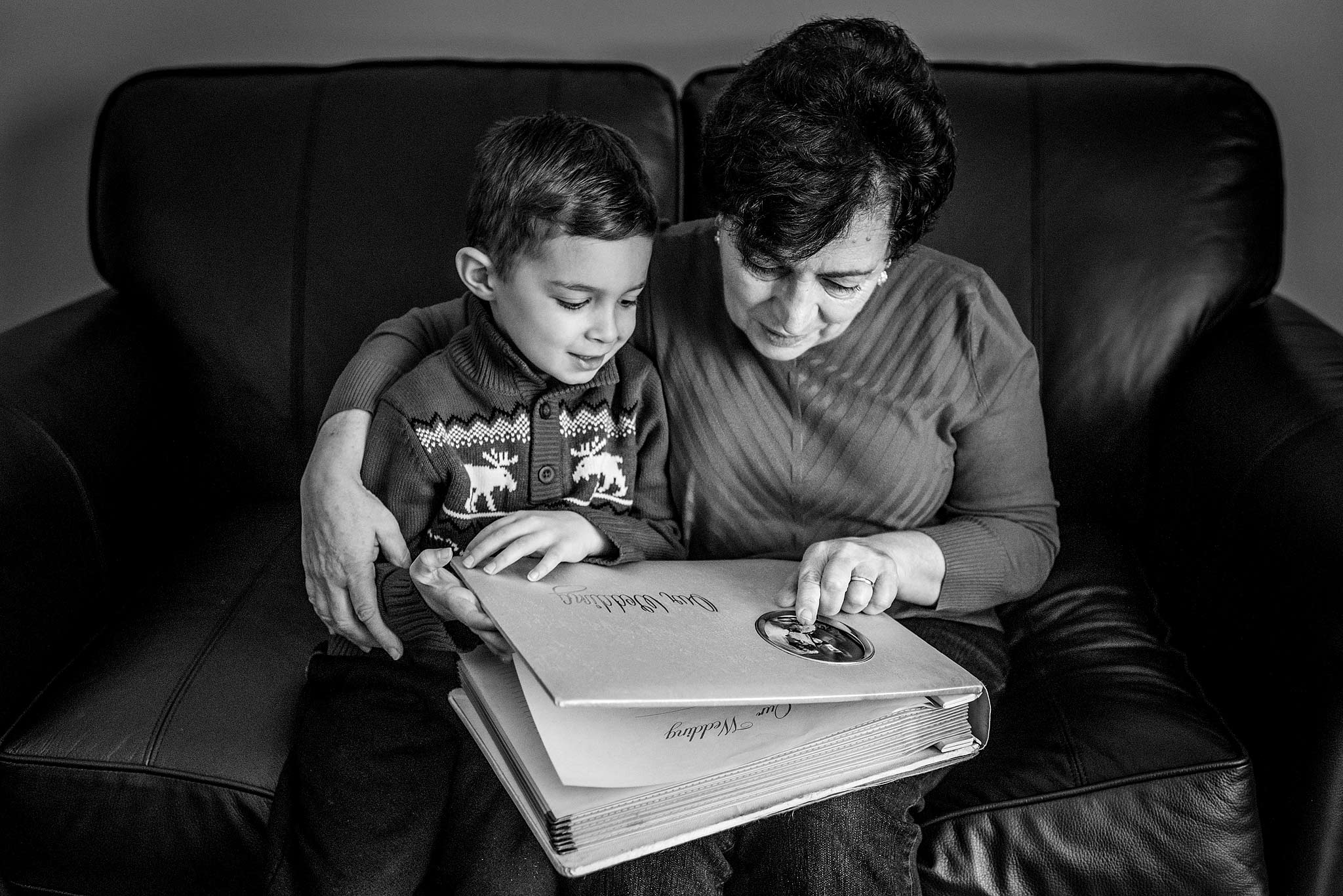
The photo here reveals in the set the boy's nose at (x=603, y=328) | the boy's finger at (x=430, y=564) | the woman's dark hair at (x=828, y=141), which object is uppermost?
the woman's dark hair at (x=828, y=141)

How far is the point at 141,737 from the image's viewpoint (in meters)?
1.20

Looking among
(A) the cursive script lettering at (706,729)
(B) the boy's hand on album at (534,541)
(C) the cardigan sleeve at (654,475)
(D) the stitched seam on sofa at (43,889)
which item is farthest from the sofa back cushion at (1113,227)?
(D) the stitched seam on sofa at (43,889)

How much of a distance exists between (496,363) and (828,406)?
1.23 feet

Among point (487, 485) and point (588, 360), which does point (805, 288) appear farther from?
point (487, 485)

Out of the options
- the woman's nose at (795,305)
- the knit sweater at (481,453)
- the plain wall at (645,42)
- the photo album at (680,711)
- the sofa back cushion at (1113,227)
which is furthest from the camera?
the plain wall at (645,42)

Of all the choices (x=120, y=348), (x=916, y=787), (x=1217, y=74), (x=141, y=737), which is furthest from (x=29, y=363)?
Answer: (x=1217, y=74)

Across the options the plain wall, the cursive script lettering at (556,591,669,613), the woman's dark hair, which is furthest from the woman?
the plain wall

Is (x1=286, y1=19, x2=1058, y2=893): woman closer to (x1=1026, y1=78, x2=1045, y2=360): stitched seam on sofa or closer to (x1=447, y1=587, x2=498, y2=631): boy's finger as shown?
(x1=447, y1=587, x2=498, y2=631): boy's finger

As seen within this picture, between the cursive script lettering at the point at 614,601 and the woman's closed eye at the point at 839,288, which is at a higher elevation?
the woman's closed eye at the point at 839,288

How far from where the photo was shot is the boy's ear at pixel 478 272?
3.92 ft

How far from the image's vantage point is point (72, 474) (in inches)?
54.2

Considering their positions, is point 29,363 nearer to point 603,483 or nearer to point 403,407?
point 403,407

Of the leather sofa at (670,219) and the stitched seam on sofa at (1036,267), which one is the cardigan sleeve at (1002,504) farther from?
the stitched seam on sofa at (1036,267)

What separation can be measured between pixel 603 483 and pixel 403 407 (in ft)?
0.78
